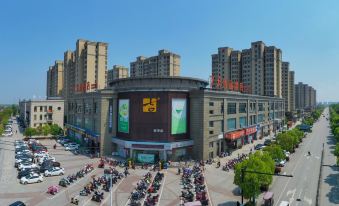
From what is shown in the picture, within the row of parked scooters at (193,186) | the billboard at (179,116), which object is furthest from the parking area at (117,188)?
the billboard at (179,116)

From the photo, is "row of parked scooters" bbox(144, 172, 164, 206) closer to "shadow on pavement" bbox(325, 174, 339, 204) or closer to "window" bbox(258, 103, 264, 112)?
"shadow on pavement" bbox(325, 174, 339, 204)

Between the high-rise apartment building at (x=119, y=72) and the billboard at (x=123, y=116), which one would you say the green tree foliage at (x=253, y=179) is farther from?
the high-rise apartment building at (x=119, y=72)

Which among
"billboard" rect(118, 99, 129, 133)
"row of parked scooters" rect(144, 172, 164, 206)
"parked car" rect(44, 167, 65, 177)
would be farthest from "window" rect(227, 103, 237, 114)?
"parked car" rect(44, 167, 65, 177)

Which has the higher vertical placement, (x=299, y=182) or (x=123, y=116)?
(x=123, y=116)

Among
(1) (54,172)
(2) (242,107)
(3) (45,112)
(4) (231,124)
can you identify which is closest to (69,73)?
(3) (45,112)

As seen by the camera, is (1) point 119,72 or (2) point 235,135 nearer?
(2) point 235,135

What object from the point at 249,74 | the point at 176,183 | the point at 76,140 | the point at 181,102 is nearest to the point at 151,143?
the point at 181,102

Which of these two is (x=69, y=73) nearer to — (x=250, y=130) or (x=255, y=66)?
(x=255, y=66)

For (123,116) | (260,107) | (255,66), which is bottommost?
(123,116)
